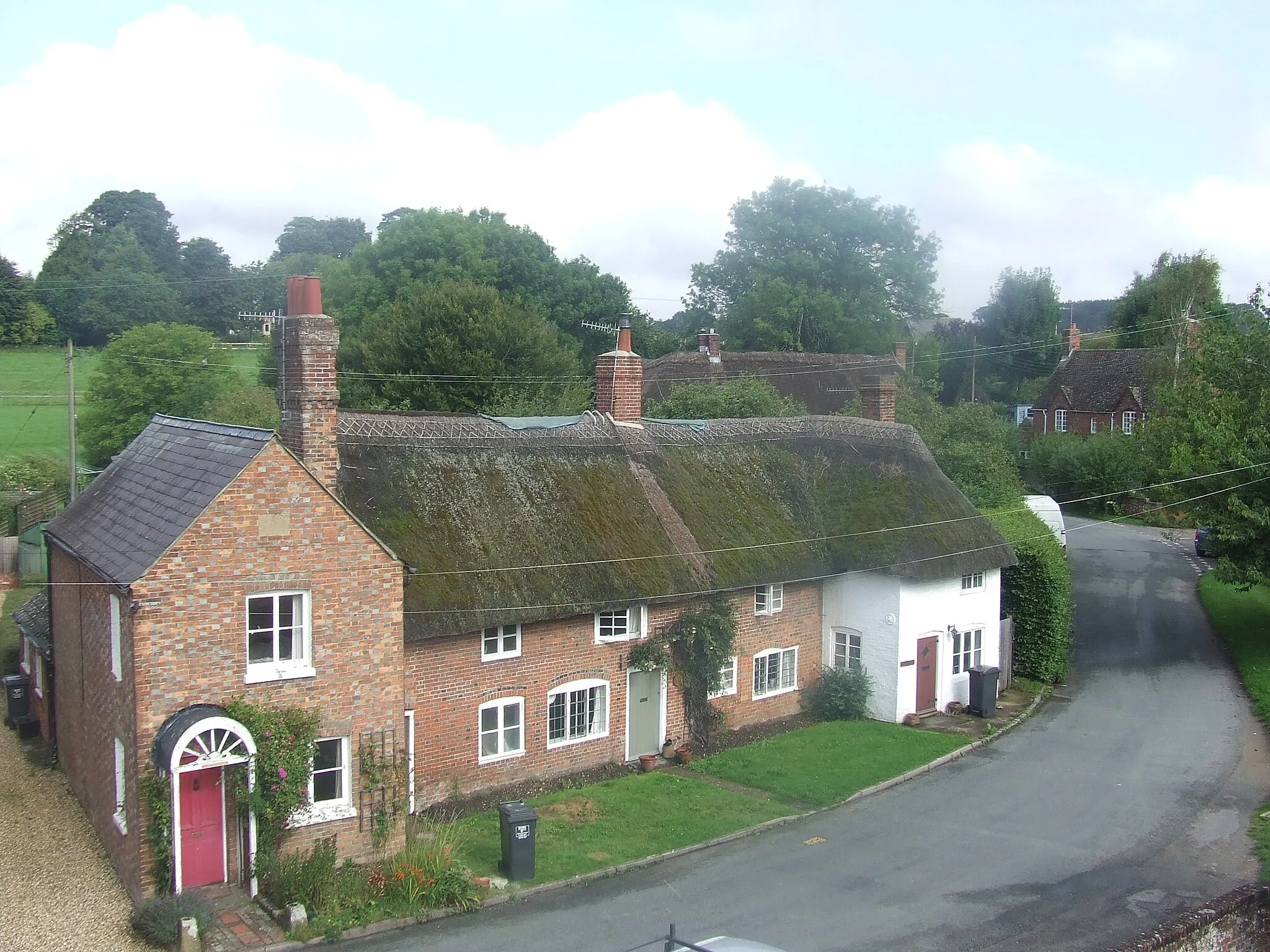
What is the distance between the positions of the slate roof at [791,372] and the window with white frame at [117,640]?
111 ft

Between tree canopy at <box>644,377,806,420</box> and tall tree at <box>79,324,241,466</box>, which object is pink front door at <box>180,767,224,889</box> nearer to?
tree canopy at <box>644,377,806,420</box>

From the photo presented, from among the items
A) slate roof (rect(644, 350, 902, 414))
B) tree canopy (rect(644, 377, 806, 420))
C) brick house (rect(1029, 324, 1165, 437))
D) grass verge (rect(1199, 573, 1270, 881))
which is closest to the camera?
grass verge (rect(1199, 573, 1270, 881))

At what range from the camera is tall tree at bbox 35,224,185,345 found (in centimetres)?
6844

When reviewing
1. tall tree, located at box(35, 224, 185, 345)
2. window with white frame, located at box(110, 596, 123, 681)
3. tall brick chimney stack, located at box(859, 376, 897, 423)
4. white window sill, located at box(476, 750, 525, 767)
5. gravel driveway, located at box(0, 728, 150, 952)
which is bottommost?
gravel driveway, located at box(0, 728, 150, 952)

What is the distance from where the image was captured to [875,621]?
80.3 ft

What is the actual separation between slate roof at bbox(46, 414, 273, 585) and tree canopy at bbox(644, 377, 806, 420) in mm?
20140

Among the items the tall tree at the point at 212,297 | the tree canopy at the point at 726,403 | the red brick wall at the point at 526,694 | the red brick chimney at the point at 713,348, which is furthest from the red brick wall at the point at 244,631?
the tall tree at the point at 212,297

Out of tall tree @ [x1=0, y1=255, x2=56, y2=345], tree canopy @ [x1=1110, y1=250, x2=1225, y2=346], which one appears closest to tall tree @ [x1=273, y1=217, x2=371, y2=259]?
tall tree @ [x1=0, y1=255, x2=56, y2=345]

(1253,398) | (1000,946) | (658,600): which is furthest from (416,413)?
(1253,398)

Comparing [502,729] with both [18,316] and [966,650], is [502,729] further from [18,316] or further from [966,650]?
[18,316]

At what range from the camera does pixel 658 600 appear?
70.4 feet

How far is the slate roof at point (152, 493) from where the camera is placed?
48.9 feet

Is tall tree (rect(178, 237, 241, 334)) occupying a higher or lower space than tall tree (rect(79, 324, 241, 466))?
higher

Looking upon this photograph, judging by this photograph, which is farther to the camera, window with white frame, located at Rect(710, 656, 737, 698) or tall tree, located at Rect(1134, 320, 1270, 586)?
tall tree, located at Rect(1134, 320, 1270, 586)
